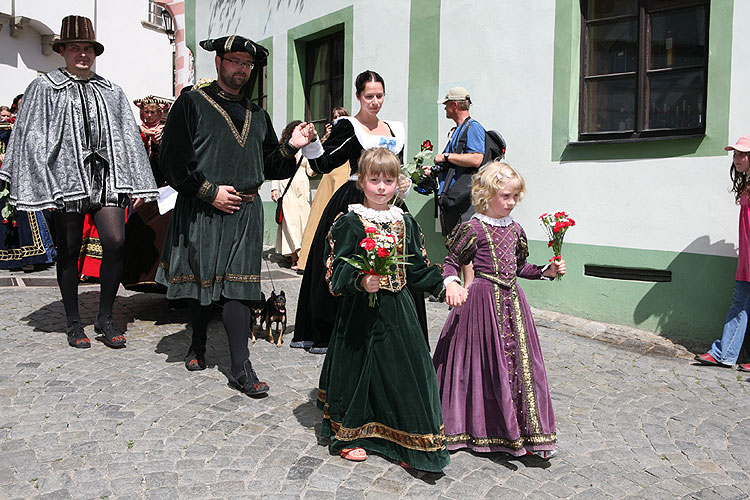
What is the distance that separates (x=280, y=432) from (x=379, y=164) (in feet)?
5.02

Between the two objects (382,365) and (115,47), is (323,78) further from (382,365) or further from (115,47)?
(115,47)

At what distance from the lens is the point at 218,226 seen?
13.9ft

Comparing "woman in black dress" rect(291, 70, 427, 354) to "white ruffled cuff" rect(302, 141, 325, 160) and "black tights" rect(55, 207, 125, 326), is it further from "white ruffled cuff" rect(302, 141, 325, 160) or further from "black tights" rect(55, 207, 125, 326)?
"black tights" rect(55, 207, 125, 326)

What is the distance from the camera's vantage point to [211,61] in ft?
42.7

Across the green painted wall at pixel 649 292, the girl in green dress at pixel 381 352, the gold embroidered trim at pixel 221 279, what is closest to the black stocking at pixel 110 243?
the gold embroidered trim at pixel 221 279

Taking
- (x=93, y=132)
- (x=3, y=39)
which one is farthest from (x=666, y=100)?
(x=3, y=39)

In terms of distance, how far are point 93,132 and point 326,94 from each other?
5930mm

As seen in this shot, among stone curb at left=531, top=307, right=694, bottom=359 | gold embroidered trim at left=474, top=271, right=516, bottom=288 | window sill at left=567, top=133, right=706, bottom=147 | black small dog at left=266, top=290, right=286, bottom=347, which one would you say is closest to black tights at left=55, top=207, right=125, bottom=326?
black small dog at left=266, top=290, right=286, bottom=347

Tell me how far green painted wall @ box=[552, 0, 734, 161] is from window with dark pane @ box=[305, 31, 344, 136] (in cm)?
426

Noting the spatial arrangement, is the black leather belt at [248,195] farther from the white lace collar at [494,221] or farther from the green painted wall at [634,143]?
the green painted wall at [634,143]

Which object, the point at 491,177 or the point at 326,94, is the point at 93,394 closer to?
the point at 491,177

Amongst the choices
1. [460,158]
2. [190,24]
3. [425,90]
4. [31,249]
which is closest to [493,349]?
Result: [460,158]

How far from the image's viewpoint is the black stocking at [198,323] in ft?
14.8

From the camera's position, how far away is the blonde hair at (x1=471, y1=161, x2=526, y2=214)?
3.50 meters
